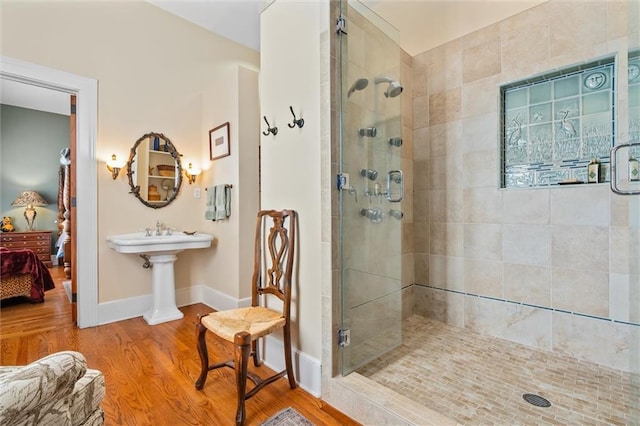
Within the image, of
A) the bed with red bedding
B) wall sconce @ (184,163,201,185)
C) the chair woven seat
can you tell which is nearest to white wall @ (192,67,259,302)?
wall sconce @ (184,163,201,185)

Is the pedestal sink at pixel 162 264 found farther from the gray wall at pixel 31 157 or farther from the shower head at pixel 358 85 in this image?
the gray wall at pixel 31 157

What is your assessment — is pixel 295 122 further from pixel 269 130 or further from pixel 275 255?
pixel 275 255

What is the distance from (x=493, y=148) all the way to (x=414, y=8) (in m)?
1.38

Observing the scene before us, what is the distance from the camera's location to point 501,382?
180 centimetres

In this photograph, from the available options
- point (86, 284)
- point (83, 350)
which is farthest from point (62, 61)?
point (83, 350)

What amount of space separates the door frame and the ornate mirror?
1.16ft

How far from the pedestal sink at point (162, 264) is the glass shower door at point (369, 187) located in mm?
1935

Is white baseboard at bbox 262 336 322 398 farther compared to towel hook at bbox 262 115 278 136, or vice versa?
towel hook at bbox 262 115 278 136

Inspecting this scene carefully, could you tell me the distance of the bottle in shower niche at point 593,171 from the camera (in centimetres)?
202

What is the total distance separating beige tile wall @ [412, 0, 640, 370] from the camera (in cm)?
197

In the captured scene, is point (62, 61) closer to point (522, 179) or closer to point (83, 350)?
point (83, 350)

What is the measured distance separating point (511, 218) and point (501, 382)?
3.95 ft

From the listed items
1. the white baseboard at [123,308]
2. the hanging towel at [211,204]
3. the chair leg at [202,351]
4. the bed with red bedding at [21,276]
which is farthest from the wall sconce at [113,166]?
the chair leg at [202,351]

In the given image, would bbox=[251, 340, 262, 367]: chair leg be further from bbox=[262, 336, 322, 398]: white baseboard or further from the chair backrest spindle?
the chair backrest spindle
